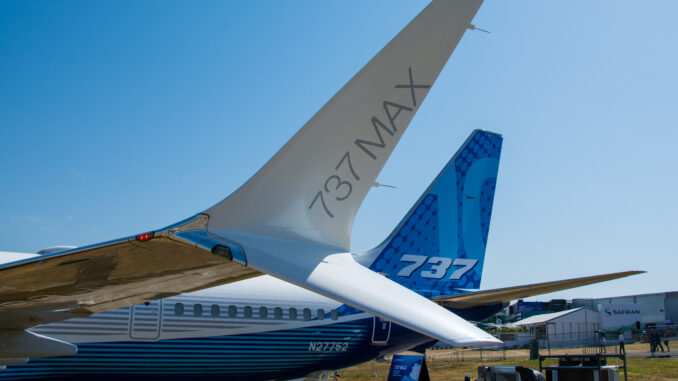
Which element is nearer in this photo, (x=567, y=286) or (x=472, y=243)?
(x=567, y=286)

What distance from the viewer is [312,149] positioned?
13.1 feet

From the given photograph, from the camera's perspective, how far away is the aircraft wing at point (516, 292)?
8.11m

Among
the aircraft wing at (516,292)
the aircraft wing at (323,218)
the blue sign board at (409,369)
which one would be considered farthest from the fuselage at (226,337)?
the aircraft wing at (323,218)

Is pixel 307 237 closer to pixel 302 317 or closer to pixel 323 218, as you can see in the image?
pixel 323 218

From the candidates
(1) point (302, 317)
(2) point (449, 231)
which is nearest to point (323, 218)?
(1) point (302, 317)

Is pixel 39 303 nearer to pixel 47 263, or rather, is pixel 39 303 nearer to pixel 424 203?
pixel 47 263

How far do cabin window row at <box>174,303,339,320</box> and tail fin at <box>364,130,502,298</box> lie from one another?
6.76ft

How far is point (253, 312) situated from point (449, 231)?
5513 millimetres

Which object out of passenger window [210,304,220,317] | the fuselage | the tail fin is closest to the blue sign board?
the fuselage

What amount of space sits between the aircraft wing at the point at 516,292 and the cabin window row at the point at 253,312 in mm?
2600

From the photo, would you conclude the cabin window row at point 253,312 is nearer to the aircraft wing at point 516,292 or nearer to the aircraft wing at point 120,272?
the aircraft wing at point 516,292

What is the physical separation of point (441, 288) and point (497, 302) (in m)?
1.75

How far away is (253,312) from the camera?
1075cm

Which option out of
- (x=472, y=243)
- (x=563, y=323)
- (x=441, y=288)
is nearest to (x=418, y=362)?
(x=441, y=288)
